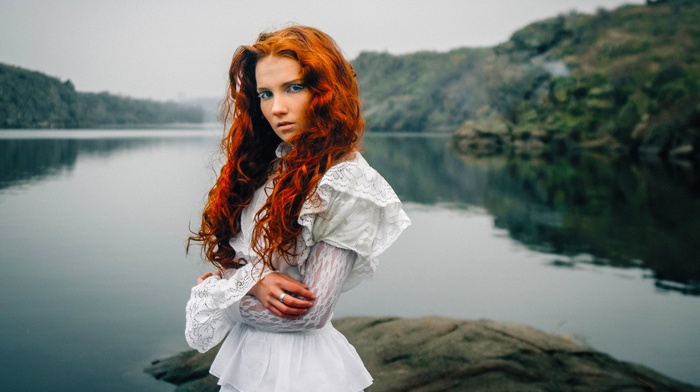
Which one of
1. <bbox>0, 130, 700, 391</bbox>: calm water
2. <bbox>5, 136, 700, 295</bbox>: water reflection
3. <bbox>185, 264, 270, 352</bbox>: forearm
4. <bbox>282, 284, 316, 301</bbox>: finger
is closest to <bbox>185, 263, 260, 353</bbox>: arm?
<bbox>185, 264, 270, 352</bbox>: forearm

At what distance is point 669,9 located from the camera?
6184cm

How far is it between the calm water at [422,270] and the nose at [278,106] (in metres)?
0.59

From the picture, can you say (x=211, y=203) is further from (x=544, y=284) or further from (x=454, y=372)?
(x=544, y=284)

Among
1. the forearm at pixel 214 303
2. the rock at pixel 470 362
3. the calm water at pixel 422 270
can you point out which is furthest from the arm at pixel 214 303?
the rock at pixel 470 362

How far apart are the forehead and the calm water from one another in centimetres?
58

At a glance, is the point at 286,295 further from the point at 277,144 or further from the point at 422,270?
the point at 422,270

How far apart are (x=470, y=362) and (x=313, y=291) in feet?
12.3

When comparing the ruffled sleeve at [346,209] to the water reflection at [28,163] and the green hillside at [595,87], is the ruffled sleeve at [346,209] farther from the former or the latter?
the green hillside at [595,87]

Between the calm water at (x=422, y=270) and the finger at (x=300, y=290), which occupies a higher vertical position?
the finger at (x=300, y=290)

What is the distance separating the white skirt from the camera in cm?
155

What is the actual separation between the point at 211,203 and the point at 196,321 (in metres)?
0.34

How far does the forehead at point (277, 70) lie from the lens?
1566 millimetres

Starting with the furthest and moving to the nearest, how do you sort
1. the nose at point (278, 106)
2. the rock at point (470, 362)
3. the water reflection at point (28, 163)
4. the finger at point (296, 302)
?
the water reflection at point (28, 163)
the rock at point (470, 362)
the nose at point (278, 106)
the finger at point (296, 302)

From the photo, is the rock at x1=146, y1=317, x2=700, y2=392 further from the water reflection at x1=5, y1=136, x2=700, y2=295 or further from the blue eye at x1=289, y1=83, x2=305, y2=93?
the water reflection at x1=5, y1=136, x2=700, y2=295
